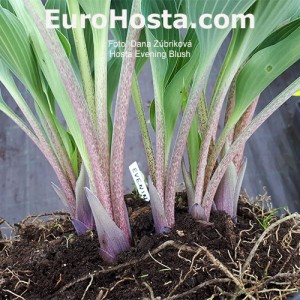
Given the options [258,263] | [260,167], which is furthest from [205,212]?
[260,167]

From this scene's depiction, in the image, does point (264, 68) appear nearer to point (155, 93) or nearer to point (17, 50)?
point (155, 93)

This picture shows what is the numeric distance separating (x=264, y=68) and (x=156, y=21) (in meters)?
0.16

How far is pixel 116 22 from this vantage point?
2.22 ft

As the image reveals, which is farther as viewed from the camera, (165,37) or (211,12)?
(165,37)

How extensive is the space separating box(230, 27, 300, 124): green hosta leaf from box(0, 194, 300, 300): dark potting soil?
163 millimetres

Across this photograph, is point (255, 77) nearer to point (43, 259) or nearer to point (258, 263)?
point (258, 263)

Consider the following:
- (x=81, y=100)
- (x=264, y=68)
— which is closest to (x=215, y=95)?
(x=264, y=68)

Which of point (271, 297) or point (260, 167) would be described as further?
point (260, 167)

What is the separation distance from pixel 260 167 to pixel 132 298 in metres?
0.97

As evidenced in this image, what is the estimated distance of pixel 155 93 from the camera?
60 centimetres

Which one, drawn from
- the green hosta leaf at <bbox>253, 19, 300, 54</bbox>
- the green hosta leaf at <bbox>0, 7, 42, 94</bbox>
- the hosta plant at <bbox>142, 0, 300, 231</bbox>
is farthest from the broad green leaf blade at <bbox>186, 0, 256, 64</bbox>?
the green hosta leaf at <bbox>0, 7, 42, 94</bbox>

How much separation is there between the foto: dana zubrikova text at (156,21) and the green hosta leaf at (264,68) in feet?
0.15

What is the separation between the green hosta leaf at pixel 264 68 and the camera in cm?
56

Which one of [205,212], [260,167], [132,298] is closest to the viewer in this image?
[132,298]
